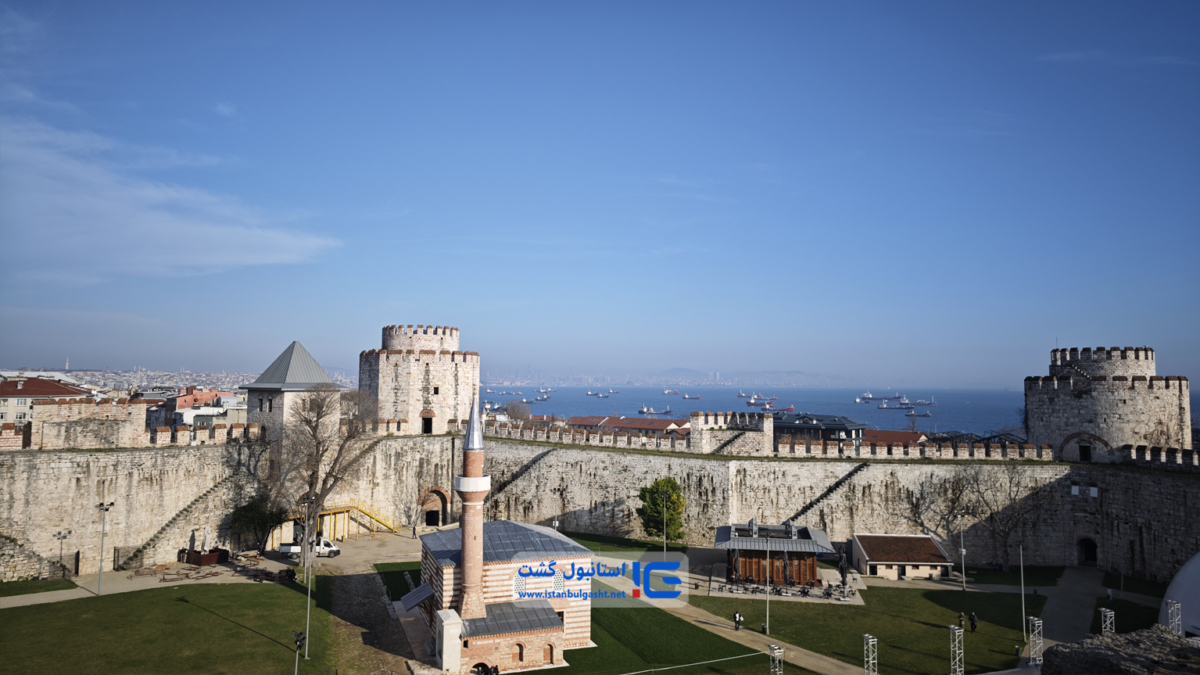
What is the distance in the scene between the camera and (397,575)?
27359mm

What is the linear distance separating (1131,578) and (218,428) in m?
39.6

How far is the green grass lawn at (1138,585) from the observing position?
25.0 meters

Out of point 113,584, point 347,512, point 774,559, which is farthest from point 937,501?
point 113,584

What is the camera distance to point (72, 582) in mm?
24312

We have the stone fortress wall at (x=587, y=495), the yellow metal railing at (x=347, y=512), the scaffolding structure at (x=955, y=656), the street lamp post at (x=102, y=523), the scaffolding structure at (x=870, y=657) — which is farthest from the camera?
the yellow metal railing at (x=347, y=512)

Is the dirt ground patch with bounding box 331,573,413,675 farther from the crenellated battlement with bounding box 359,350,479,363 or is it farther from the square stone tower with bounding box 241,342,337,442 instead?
the crenellated battlement with bounding box 359,350,479,363

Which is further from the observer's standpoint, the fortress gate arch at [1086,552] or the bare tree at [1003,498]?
the bare tree at [1003,498]

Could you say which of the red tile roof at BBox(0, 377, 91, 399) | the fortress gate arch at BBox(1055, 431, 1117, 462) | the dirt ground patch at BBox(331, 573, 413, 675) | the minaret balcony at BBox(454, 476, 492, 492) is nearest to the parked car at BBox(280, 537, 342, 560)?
the dirt ground patch at BBox(331, 573, 413, 675)

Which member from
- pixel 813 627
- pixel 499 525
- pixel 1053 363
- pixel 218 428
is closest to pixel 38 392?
pixel 218 428

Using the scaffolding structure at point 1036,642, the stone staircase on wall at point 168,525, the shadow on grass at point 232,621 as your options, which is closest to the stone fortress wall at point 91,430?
the stone staircase on wall at point 168,525

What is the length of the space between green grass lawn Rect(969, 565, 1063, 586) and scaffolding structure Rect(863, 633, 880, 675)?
38.2 ft

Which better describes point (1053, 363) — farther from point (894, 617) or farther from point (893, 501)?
point (894, 617)

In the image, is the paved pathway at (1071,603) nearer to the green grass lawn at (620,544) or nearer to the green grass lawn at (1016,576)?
the green grass lawn at (1016,576)

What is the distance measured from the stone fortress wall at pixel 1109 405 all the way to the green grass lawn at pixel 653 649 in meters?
20.1
